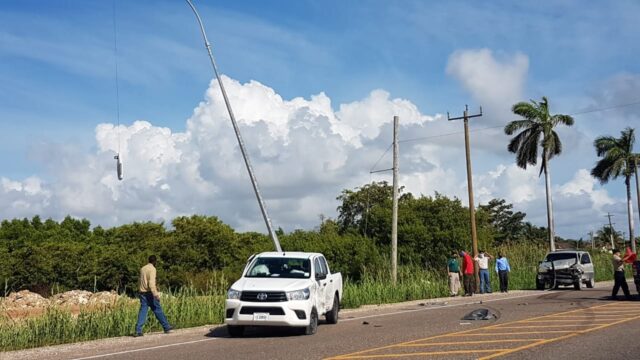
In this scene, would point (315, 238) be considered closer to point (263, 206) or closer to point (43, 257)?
point (43, 257)

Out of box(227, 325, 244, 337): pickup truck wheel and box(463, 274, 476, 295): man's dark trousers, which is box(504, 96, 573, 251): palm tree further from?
box(227, 325, 244, 337): pickup truck wheel

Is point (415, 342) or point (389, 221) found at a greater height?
point (389, 221)

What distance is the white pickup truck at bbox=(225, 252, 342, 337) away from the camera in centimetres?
1426

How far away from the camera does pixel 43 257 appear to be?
4997 cm

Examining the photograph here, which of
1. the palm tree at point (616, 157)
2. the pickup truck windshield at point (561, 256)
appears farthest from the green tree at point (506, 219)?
the pickup truck windshield at point (561, 256)

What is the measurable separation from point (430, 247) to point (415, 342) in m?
42.4

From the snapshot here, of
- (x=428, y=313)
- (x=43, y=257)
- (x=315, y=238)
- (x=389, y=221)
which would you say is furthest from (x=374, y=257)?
(x=428, y=313)

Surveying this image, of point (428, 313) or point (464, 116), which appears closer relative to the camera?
point (428, 313)

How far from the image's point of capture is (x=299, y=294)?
14.6 meters

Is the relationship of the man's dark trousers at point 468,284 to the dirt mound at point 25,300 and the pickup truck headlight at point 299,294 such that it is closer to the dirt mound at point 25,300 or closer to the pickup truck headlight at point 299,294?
the pickup truck headlight at point 299,294

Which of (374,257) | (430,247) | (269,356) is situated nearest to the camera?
(269,356)

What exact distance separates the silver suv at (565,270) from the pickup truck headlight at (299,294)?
21.6 m

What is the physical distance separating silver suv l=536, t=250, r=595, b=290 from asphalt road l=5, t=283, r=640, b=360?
14.3 m

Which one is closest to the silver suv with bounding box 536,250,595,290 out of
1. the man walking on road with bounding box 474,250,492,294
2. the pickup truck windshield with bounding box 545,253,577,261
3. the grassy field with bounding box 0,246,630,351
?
the pickup truck windshield with bounding box 545,253,577,261
